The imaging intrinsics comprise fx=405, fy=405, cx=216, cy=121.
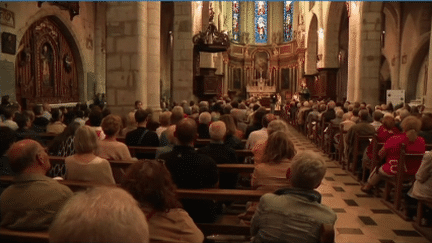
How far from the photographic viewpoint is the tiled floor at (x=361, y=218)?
4949 millimetres

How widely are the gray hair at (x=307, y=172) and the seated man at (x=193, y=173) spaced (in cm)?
97

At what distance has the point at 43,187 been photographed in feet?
8.34

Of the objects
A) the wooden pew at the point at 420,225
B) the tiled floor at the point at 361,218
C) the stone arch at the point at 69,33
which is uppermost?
the stone arch at the point at 69,33

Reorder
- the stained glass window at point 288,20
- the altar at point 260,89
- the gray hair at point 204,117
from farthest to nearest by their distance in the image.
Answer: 1. the stained glass window at point 288,20
2. the altar at point 260,89
3. the gray hair at point 204,117

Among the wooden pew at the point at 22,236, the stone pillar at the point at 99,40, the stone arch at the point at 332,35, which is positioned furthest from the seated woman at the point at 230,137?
the stone arch at the point at 332,35

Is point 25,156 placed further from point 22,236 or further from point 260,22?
point 260,22

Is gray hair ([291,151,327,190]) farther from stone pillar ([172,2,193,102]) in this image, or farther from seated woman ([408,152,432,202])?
stone pillar ([172,2,193,102])

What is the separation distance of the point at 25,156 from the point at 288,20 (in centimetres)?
3572

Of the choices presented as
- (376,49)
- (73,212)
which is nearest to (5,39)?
(376,49)

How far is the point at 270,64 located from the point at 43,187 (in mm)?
33875

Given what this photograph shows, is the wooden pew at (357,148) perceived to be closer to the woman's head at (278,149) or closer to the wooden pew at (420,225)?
the wooden pew at (420,225)

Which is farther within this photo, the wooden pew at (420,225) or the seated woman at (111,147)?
the wooden pew at (420,225)

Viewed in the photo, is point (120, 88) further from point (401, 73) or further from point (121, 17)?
point (401, 73)

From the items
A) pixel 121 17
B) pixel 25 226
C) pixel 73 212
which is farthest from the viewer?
pixel 121 17
